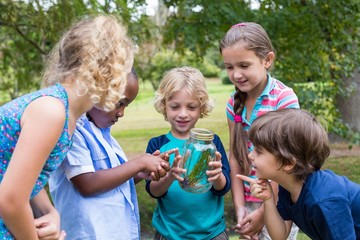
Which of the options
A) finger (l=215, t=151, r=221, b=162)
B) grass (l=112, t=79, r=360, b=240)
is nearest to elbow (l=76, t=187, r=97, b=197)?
finger (l=215, t=151, r=221, b=162)

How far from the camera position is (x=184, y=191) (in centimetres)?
346

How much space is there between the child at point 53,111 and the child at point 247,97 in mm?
956

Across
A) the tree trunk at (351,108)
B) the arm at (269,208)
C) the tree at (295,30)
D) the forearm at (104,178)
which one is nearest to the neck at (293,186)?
the arm at (269,208)

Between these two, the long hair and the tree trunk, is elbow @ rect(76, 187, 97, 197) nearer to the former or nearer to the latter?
the long hair

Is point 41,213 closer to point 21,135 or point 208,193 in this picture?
point 21,135

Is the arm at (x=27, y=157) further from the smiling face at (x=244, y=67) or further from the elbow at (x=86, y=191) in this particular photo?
the smiling face at (x=244, y=67)

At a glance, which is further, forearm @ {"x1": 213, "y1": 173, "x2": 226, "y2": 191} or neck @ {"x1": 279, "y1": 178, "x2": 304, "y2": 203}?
forearm @ {"x1": 213, "y1": 173, "x2": 226, "y2": 191}

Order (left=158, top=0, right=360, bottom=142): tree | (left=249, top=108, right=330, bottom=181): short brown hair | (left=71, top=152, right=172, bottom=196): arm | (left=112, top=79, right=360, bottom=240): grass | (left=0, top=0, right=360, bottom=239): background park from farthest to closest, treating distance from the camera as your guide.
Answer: (left=112, top=79, right=360, bottom=240): grass, (left=158, top=0, right=360, bottom=142): tree, (left=0, top=0, right=360, bottom=239): background park, (left=71, top=152, right=172, bottom=196): arm, (left=249, top=108, right=330, bottom=181): short brown hair

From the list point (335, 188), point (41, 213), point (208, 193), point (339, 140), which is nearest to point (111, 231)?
point (41, 213)

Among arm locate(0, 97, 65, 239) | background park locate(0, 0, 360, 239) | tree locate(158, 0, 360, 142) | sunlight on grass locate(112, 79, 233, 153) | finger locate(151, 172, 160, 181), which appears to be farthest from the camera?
sunlight on grass locate(112, 79, 233, 153)

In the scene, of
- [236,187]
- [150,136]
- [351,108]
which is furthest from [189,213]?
[150,136]

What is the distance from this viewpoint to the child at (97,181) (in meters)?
2.98

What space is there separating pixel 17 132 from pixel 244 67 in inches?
62.6

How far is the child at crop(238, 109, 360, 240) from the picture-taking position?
271 centimetres
